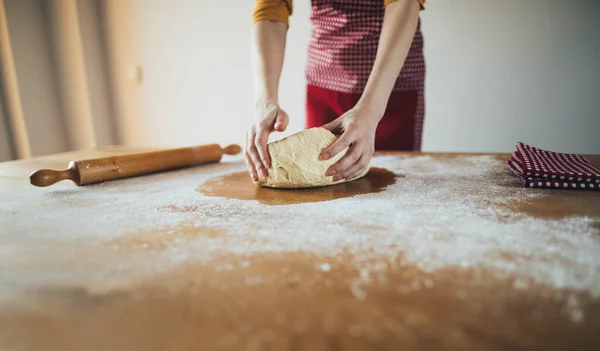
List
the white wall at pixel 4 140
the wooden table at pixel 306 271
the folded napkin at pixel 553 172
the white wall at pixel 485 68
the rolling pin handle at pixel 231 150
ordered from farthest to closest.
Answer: the white wall at pixel 4 140 → the white wall at pixel 485 68 → the rolling pin handle at pixel 231 150 → the folded napkin at pixel 553 172 → the wooden table at pixel 306 271

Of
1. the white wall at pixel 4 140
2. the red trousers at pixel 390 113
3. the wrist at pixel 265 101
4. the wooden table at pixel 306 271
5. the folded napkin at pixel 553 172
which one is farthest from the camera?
the white wall at pixel 4 140

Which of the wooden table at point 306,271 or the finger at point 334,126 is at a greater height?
the finger at point 334,126

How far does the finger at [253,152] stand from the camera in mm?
945

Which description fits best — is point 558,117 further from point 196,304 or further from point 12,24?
point 12,24

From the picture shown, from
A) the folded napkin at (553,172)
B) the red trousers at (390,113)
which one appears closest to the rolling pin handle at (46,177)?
the red trousers at (390,113)

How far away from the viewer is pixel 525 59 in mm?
2111

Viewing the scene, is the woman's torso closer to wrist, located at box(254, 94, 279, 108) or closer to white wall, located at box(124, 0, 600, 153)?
wrist, located at box(254, 94, 279, 108)

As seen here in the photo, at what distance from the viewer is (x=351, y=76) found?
A: 1.43 metres

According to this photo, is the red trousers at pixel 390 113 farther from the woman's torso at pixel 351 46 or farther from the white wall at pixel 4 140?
the white wall at pixel 4 140

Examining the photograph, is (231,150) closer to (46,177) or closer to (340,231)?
(46,177)

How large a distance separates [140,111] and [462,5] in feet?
8.99

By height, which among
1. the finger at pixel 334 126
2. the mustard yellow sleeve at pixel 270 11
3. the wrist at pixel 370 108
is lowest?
the finger at pixel 334 126

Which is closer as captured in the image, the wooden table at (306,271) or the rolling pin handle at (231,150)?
the wooden table at (306,271)

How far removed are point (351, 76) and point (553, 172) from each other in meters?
0.79
